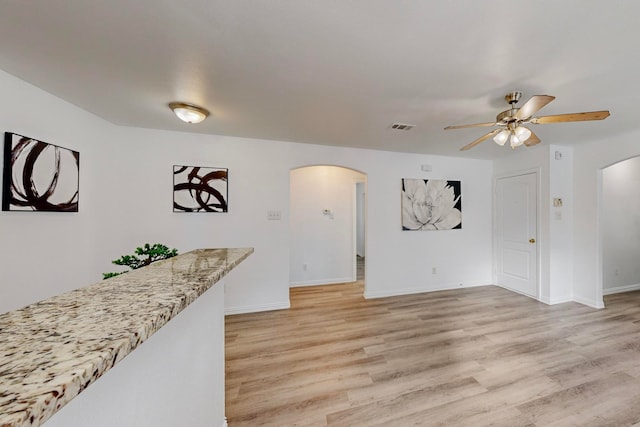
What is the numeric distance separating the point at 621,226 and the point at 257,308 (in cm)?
598

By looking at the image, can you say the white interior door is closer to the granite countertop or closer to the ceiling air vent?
the ceiling air vent

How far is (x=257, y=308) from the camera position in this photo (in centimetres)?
339

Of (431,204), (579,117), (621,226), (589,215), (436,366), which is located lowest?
(436,366)

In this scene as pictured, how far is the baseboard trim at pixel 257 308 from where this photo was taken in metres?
3.30

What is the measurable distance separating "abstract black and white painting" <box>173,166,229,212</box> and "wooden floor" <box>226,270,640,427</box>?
1.48 m

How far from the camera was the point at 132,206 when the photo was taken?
2971mm

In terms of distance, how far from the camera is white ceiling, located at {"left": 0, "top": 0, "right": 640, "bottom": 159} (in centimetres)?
128

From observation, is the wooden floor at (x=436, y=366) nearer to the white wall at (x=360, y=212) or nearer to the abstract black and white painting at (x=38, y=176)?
the abstract black and white painting at (x=38, y=176)

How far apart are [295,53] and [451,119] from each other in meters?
1.82

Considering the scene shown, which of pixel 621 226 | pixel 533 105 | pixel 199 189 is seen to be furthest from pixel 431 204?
pixel 199 189

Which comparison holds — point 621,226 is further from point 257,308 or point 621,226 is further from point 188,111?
point 188,111

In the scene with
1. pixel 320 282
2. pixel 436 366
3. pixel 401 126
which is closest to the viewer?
pixel 436 366

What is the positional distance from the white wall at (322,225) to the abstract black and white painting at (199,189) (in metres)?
1.56

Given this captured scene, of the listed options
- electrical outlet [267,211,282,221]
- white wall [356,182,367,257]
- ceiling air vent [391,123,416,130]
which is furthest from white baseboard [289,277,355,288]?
ceiling air vent [391,123,416,130]
